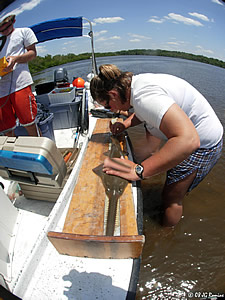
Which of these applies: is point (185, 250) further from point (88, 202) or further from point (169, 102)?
point (169, 102)

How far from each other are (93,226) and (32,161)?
2.41 feet

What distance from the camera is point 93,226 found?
128 cm

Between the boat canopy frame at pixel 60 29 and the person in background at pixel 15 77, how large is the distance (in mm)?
3049

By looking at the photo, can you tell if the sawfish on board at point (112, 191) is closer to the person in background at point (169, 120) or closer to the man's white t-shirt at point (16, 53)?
the person in background at point (169, 120)

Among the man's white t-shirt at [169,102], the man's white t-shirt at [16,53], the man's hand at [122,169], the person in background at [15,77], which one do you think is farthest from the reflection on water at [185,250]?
the man's white t-shirt at [16,53]

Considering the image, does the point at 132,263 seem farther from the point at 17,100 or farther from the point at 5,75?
the point at 5,75

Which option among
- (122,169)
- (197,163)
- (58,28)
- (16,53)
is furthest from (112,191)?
(58,28)

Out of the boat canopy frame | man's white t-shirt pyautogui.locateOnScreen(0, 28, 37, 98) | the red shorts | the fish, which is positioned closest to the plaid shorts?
the fish

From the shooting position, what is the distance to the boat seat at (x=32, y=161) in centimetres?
141

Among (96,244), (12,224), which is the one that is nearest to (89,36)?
(12,224)

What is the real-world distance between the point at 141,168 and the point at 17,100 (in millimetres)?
2247

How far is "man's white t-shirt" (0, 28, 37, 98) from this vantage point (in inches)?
95.6

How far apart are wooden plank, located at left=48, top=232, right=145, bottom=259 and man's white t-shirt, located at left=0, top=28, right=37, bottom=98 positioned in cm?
239

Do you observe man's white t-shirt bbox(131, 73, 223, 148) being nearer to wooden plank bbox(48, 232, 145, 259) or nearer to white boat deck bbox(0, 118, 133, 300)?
wooden plank bbox(48, 232, 145, 259)
